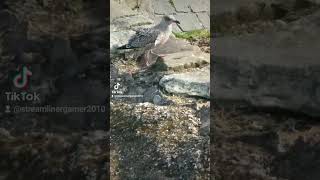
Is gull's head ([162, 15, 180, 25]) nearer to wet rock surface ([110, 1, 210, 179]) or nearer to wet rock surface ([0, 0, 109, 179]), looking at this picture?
wet rock surface ([110, 1, 210, 179])

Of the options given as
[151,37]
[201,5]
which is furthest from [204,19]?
[151,37]

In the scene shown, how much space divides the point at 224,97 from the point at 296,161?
0.46 m

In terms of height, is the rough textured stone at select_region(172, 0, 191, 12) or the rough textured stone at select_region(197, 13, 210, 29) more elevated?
the rough textured stone at select_region(172, 0, 191, 12)

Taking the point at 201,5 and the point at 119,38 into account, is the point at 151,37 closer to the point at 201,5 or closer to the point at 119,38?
the point at 119,38

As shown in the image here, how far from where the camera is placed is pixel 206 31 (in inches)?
133

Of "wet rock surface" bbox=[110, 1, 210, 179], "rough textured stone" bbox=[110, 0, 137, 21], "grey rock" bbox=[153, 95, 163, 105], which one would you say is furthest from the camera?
"rough textured stone" bbox=[110, 0, 137, 21]

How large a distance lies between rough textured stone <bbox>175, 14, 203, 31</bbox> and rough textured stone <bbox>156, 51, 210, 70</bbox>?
5.0 inches

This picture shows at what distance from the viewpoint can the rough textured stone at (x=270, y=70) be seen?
3346mm

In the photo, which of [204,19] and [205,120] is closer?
[205,120]

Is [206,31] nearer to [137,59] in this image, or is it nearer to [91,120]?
[137,59]

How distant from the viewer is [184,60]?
11.2 feet

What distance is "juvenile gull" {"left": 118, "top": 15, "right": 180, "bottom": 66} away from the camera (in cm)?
335
